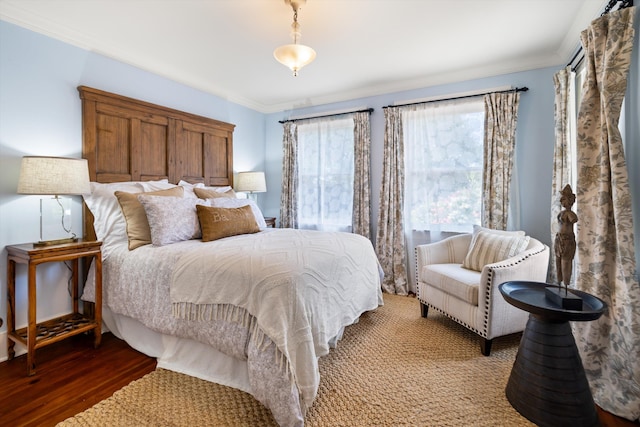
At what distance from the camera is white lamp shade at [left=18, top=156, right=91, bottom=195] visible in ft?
6.63

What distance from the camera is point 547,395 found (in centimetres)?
152

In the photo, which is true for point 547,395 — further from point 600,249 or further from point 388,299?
point 388,299

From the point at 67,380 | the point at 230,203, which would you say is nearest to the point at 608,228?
the point at 230,203

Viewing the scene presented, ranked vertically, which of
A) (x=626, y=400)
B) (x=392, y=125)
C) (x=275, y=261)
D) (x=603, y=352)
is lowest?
(x=626, y=400)

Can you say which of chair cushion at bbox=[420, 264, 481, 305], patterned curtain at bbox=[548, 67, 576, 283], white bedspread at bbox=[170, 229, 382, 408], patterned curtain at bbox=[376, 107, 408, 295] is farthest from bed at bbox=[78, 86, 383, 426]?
patterned curtain at bbox=[548, 67, 576, 283]

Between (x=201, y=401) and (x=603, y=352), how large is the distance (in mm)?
2236

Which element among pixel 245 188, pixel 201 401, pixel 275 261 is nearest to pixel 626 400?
pixel 275 261

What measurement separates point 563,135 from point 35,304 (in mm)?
4290

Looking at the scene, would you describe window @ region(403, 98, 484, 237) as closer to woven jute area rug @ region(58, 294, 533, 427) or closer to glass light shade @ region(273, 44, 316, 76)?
woven jute area rug @ region(58, 294, 533, 427)

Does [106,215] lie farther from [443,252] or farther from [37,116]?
[443,252]

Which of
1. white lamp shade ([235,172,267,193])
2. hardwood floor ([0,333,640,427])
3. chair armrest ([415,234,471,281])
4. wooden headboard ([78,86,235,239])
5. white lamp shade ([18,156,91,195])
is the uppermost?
wooden headboard ([78,86,235,239])

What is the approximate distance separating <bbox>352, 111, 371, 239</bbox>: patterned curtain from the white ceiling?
529 mm

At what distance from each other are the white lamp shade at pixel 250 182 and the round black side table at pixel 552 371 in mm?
3150

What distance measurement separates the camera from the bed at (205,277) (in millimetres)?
1506
